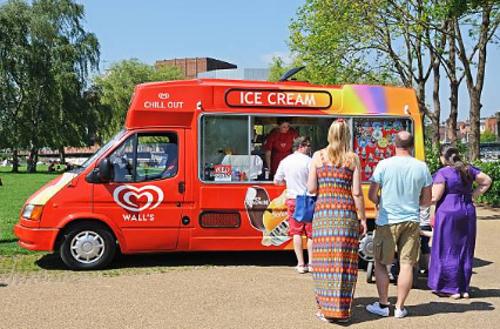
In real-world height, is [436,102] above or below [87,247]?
above

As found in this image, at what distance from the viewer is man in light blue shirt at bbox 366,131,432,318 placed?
626cm

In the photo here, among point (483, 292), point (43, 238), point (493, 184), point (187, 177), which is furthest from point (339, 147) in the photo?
point (493, 184)

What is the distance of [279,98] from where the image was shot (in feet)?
29.6

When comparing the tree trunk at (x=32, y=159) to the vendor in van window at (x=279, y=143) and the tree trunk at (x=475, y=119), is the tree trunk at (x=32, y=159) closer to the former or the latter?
the tree trunk at (x=475, y=119)

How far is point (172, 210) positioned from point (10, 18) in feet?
139

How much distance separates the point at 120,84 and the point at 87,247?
51.5 metres

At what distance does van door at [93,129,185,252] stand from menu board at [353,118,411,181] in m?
2.64

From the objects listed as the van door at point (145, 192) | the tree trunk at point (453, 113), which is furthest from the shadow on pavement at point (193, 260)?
the tree trunk at point (453, 113)

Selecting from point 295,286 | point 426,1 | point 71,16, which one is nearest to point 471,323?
point 295,286

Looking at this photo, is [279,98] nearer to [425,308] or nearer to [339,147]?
[339,147]

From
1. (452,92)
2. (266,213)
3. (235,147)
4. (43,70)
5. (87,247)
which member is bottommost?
(87,247)

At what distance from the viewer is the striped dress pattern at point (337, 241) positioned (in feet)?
19.7

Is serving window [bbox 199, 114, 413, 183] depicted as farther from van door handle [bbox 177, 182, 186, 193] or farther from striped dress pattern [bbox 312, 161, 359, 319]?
striped dress pattern [bbox 312, 161, 359, 319]

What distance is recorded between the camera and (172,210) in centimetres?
866
